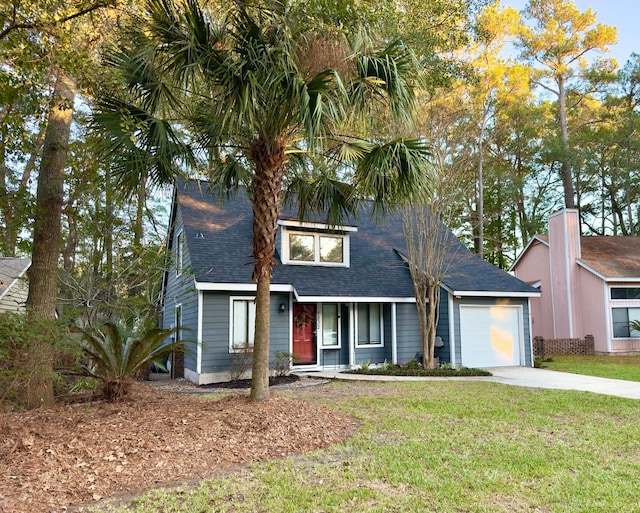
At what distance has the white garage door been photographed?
44.4 feet

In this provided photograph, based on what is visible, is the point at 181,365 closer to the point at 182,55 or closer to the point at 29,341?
the point at 29,341

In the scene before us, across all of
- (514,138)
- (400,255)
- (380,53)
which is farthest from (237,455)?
(514,138)

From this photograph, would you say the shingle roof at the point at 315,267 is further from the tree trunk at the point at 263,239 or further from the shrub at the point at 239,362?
the tree trunk at the point at 263,239

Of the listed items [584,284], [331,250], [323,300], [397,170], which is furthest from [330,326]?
[584,284]

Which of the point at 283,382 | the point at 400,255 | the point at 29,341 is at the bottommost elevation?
the point at 283,382

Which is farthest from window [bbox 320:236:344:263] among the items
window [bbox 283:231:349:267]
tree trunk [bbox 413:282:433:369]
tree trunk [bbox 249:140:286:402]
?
tree trunk [bbox 249:140:286:402]

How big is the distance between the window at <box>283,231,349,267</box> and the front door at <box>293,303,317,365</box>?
1.39 metres

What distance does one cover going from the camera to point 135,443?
16.3 feet

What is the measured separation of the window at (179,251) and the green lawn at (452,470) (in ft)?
25.5

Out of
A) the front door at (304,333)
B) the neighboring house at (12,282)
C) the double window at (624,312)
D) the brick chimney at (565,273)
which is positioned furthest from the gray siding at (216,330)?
the double window at (624,312)

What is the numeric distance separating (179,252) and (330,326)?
4953 millimetres

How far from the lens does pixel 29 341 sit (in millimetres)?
5586

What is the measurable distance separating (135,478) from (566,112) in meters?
30.4

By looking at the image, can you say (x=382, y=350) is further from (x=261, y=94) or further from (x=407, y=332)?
(x=261, y=94)
